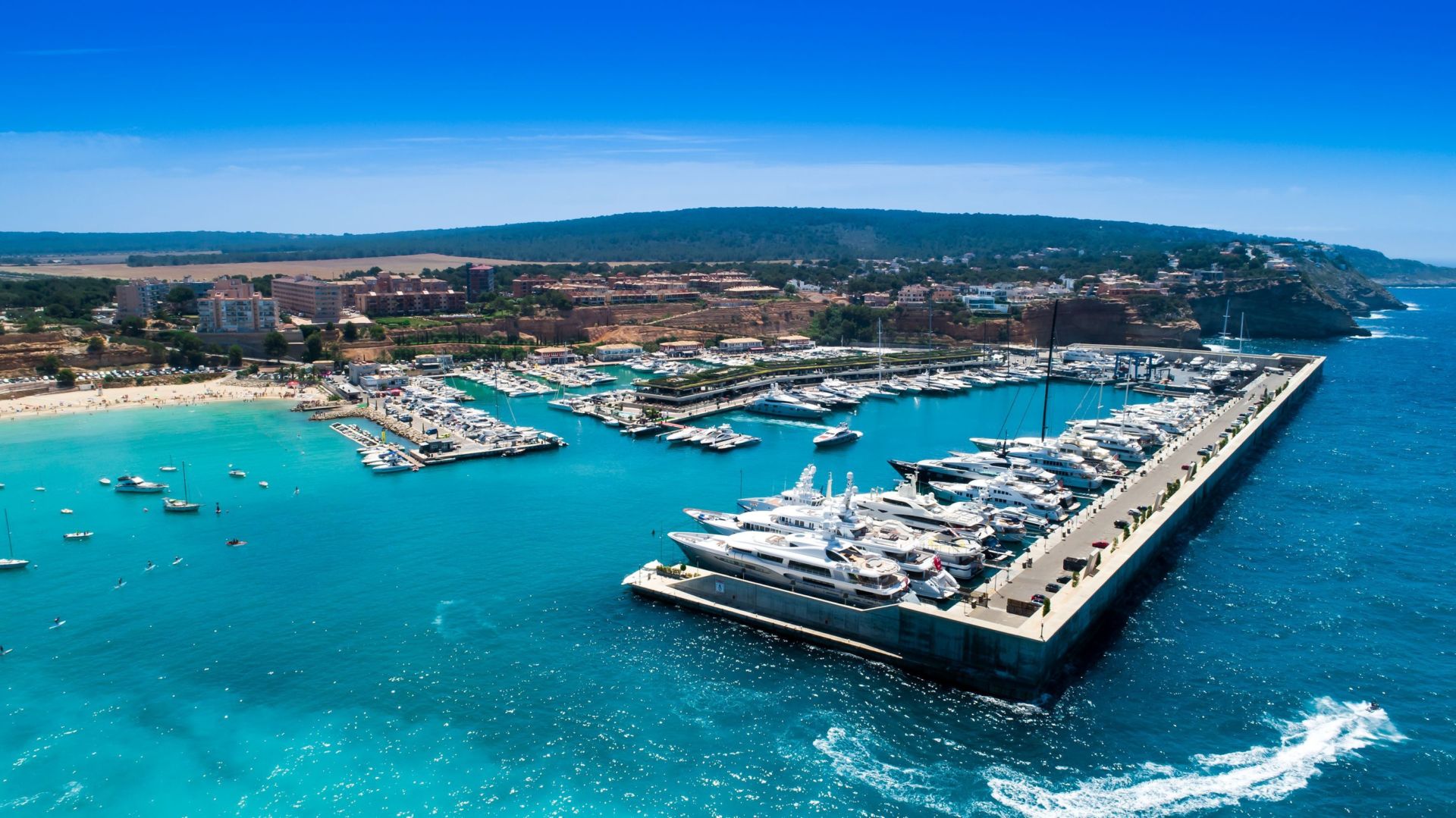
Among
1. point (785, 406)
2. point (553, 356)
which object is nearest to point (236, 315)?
point (553, 356)

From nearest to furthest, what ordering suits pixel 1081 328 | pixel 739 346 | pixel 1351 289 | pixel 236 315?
pixel 236 315
pixel 739 346
pixel 1081 328
pixel 1351 289

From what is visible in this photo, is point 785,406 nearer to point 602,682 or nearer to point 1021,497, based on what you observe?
point 1021,497

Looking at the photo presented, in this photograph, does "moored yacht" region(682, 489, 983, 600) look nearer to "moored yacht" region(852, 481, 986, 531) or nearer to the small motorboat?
"moored yacht" region(852, 481, 986, 531)

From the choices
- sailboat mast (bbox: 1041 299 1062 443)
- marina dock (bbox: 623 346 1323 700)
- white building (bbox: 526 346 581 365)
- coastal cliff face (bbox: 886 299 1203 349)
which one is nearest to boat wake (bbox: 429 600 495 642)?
marina dock (bbox: 623 346 1323 700)

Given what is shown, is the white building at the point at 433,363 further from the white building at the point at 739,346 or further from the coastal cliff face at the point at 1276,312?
the coastal cliff face at the point at 1276,312

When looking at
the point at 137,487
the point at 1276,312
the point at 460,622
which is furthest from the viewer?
the point at 1276,312

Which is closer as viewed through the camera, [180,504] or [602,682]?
[602,682]

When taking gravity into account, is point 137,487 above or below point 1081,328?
below
